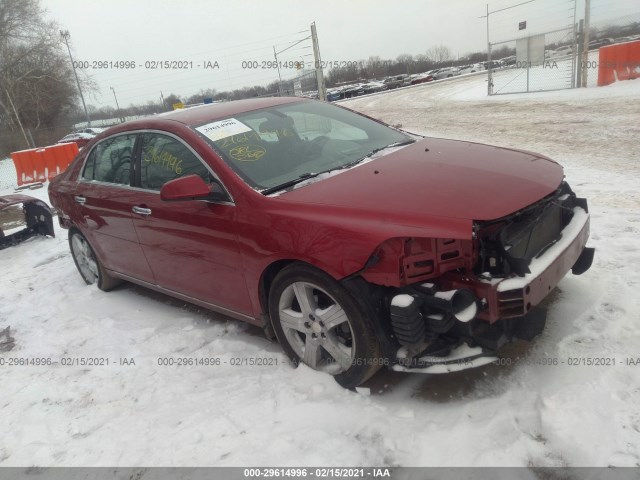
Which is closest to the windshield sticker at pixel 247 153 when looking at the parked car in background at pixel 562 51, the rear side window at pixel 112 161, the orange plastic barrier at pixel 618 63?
the rear side window at pixel 112 161

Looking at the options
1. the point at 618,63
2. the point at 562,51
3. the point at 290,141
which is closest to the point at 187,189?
the point at 290,141

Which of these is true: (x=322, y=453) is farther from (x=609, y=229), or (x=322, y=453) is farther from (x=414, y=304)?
(x=609, y=229)

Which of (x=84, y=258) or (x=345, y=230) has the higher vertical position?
(x=345, y=230)

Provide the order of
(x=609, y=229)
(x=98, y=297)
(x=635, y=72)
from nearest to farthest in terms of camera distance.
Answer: (x=609, y=229), (x=98, y=297), (x=635, y=72)

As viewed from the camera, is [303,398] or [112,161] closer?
[303,398]

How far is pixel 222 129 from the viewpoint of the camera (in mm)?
3355

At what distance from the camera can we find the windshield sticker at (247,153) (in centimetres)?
313

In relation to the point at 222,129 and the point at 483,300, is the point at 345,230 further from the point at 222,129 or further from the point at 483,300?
the point at 222,129

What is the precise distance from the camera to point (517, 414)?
2.42 metres

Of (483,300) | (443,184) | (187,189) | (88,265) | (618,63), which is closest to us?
(483,300)

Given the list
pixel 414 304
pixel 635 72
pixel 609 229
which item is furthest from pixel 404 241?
pixel 635 72

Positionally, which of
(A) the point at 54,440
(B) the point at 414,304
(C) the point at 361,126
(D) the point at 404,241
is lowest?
(A) the point at 54,440

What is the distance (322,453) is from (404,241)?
1125 mm

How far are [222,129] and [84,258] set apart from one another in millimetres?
2707
